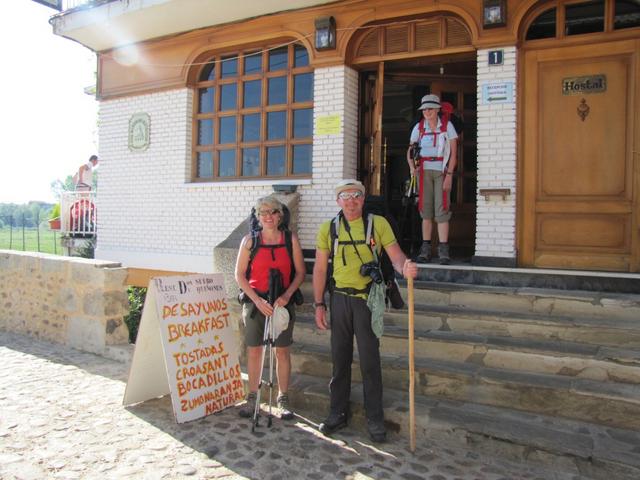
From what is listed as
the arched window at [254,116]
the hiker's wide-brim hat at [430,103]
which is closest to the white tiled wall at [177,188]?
the arched window at [254,116]

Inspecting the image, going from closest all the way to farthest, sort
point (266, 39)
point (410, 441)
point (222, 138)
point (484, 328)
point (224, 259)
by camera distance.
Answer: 1. point (410, 441)
2. point (484, 328)
3. point (224, 259)
4. point (266, 39)
5. point (222, 138)

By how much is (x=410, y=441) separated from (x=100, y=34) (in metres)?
7.88

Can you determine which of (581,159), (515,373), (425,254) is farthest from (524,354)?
(581,159)

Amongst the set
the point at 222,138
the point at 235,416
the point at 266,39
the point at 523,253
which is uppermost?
the point at 266,39

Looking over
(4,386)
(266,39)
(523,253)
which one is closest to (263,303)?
(4,386)

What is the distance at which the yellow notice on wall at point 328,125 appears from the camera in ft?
22.4

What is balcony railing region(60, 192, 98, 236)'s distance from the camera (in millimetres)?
11211

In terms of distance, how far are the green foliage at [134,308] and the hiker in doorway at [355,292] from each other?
477 centimetres

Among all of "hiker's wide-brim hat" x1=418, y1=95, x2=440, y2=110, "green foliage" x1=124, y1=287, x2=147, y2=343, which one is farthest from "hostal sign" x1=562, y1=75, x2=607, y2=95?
"green foliage" x1=124, y1=287, x2=147, y2=343

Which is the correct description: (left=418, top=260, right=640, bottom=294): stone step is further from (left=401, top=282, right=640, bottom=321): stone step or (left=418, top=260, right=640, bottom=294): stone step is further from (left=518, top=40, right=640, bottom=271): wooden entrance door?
(left=518, top=40, right=640, bottom=271): wooden entrance door

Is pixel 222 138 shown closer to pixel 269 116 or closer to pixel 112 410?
pixel 269 116

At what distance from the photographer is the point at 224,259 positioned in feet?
17.7

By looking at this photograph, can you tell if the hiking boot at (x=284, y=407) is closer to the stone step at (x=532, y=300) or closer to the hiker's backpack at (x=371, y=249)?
the hiker's backpack at (x=371, y=249)

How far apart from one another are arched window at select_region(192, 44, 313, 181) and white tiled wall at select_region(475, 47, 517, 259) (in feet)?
7.91
